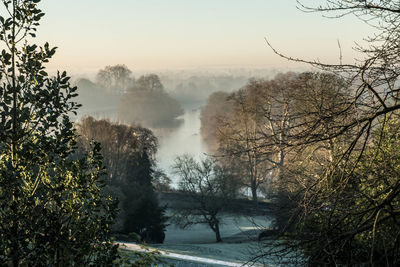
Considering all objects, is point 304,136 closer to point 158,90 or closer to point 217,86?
point 158,90

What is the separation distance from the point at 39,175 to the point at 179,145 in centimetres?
4082

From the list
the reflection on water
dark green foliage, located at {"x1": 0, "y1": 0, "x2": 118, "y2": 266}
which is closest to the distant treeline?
the reflection on water

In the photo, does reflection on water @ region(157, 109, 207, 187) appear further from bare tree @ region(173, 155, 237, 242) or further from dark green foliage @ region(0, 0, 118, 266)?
dark green foliage @ region(0, 0, 118, 266)

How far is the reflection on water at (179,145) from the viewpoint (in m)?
36.9

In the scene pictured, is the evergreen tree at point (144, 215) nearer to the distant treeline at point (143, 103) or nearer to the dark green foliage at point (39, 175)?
the dark green foliage at point (39, 175)

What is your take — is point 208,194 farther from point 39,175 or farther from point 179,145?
point 179,145

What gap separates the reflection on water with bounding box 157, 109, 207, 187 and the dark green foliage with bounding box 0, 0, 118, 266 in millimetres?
28756

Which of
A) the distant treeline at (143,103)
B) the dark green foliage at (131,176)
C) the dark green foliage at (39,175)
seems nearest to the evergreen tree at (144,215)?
the dark green foliage at (131,176)

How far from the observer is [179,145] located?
44938mm

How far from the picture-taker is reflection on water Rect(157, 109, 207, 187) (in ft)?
121

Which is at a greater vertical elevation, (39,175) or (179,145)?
(179,145)

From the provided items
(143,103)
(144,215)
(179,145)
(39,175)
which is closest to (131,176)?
(144,215)

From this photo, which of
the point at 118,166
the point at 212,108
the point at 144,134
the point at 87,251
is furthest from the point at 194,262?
the point at 212,108

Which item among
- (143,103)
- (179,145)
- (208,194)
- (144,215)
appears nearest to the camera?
(144,215)
